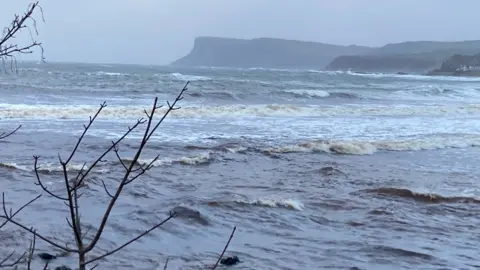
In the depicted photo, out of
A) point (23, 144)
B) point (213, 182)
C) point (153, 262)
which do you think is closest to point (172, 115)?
point (23, 144)

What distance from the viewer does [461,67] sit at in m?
101

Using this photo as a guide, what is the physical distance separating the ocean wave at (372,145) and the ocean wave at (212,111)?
7.27 m

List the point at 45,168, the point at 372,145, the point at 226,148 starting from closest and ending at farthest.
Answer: the point at 45,168
the point at 226,148
the point at 372,145

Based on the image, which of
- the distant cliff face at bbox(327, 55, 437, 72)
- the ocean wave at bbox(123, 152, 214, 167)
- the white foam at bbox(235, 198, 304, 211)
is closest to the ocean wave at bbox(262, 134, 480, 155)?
the ocean wave at bbox(123, 152, 214, 167)

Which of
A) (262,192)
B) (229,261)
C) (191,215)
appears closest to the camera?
(229,261)

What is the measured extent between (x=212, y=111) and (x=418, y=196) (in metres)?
13.8

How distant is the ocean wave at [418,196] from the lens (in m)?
8.20

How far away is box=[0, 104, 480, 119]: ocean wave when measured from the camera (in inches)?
739

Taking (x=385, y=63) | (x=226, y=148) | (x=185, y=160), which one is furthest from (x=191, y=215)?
(x=385, y=63)

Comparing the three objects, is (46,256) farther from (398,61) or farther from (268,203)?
(398,61)

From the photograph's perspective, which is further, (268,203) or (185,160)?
(185,160)

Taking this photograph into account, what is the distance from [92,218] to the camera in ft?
21.4

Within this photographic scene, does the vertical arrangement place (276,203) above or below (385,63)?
below

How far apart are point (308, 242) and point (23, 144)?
771cm
